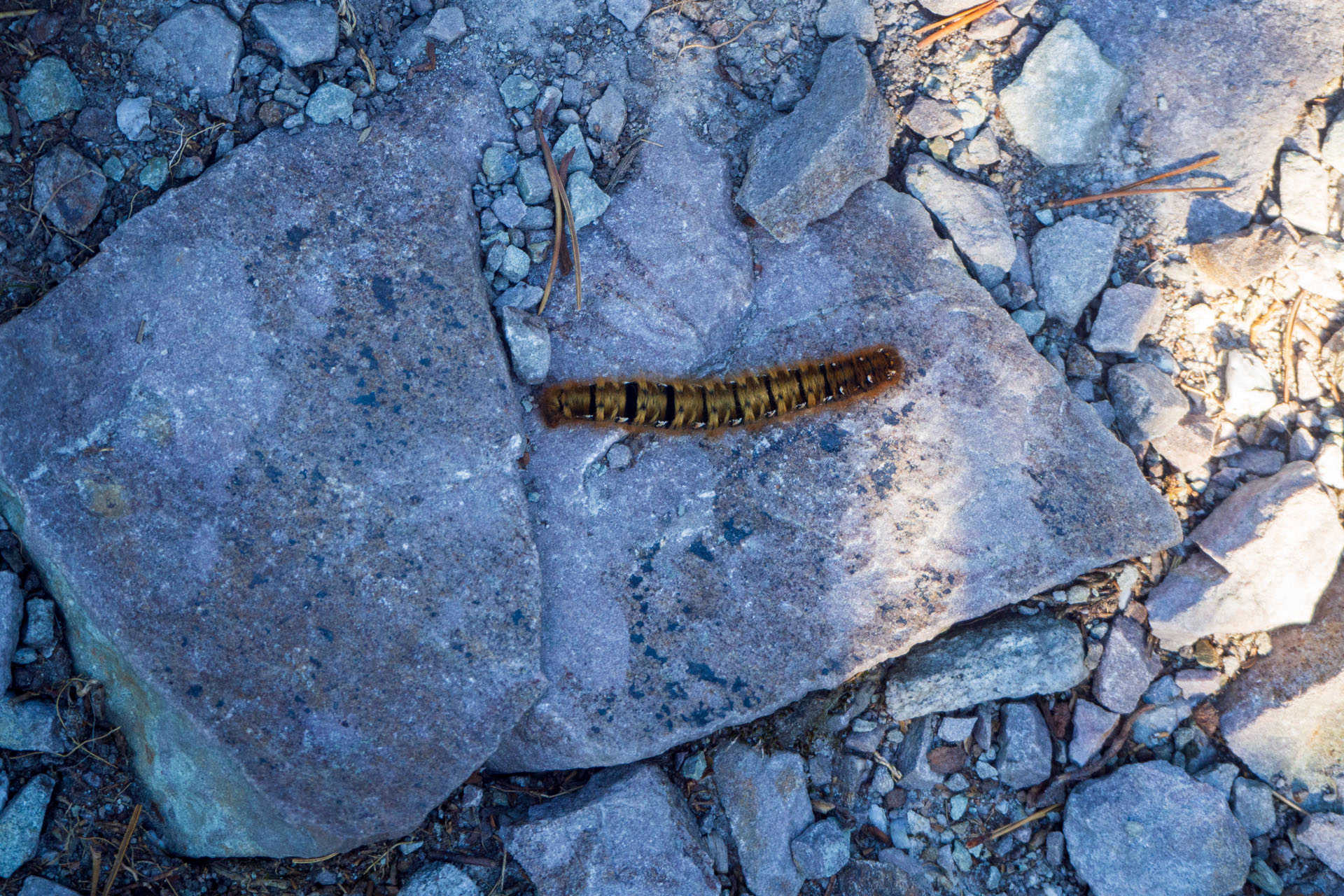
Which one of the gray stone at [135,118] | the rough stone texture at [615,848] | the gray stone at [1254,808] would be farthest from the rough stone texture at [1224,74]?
the gray stone at [135,118]

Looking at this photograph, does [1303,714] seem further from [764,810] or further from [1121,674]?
[764,810]

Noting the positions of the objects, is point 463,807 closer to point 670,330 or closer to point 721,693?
point 721,693

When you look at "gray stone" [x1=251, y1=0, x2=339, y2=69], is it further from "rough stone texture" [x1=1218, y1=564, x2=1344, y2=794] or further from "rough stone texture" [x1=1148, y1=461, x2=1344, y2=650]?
"rough stone texture" [x1=1218, y1=564, x2=1344, y2=794]

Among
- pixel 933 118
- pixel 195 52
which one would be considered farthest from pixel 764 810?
pixel 195 52

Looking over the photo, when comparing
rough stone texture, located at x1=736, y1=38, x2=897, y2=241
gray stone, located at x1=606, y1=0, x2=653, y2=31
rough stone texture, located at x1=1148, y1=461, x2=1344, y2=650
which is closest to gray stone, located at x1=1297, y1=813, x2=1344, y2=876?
rough stone texture, located at x1=1148, y1=461, x2=1344, y2=650

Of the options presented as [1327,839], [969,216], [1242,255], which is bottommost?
[1327,839]

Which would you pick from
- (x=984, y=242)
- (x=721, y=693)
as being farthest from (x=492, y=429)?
(x=984, y=242)
